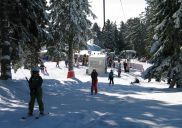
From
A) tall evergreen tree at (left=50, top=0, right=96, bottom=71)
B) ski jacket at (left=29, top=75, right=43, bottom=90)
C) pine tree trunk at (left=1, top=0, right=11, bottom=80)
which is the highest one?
tall evergreen tree at (left=50, top=0, right=96, bottom=71)

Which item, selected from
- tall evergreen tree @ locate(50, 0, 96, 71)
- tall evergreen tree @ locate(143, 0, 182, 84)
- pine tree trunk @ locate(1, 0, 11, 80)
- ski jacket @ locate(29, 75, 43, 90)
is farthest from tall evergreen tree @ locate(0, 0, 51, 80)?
tall evergreen tree @ locate(143, 0, 182, 84)

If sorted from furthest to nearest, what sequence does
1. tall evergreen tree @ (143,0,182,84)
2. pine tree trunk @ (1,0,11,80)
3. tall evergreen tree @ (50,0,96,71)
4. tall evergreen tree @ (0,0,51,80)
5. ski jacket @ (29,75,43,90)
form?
tall evergreen tree @ (50,0,96,71), tall evergreen tree @ (143,0,182,84), tall evergreen tree @ (0,0,51,80), pine tree trunk @ (1,0,11,80), ski jacket @ (29,75,43,90)

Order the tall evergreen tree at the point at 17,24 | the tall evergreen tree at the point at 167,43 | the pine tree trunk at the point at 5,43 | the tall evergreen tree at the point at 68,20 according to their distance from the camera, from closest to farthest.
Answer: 1. the pine tree trunk at the point at 5,43
2. the tall evergreen tree at the point at 17,24
3. the tall evergreen tree at the point at 167,43
4. the tall evergreen tree at the point at 68,20

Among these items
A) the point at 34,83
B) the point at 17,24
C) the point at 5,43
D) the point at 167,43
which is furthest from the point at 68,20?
the point at 34,83

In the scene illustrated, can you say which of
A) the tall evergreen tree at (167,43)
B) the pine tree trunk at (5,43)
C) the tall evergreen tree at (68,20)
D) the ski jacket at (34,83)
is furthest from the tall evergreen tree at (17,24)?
the tall evergreen tree at (167,43)

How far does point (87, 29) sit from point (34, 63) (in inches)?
277

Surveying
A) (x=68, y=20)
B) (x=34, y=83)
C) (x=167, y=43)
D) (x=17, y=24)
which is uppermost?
(x=68, y=20)

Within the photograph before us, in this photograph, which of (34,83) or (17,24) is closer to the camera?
Result: (34,83)

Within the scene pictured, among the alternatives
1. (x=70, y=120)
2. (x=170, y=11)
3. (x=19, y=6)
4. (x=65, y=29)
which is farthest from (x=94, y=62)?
(x=70, y=120)

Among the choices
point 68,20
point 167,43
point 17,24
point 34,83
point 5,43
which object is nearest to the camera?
point 34,83

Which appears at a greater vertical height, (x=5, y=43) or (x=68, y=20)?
(x=68, y=20)

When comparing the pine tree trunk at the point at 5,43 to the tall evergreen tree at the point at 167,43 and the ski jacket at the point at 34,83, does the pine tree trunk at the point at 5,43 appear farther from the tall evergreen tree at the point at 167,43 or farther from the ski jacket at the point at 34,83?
the tall evergreen tree at the point at 167,43

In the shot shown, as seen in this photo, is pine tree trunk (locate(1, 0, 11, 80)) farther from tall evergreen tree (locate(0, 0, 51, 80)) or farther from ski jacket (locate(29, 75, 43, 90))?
ski jacket (locate(29, 75, 43, 90))

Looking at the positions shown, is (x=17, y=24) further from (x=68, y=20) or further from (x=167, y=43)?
(x=167, y=43)
